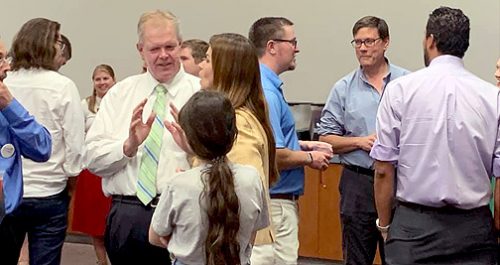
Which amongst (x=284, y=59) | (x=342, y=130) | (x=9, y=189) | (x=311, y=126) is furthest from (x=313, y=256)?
(x=9, y=189)

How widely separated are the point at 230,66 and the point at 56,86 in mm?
1234

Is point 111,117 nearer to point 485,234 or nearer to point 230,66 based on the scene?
point 230,66

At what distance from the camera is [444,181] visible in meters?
2.88

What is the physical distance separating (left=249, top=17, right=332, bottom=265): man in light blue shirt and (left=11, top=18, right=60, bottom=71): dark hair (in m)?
0.93

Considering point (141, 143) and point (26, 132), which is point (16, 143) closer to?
point (26, 132)

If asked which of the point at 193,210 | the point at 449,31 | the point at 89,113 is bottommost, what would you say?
the point at 89,113

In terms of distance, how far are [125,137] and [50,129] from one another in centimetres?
78

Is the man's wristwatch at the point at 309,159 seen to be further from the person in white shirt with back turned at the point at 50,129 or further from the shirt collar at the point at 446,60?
the person in white shirt with back turned at the point at 50,129

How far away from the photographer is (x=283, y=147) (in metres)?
3.18

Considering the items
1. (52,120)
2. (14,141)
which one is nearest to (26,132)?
(14,141)

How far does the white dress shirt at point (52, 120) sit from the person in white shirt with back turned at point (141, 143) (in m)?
0.60

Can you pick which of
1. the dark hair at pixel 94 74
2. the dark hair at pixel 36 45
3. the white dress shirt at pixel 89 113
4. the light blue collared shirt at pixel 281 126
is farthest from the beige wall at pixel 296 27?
the dark hair at pixel 36 45

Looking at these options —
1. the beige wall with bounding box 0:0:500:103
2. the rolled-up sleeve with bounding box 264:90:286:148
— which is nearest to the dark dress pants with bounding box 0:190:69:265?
the rolled-up sleeve with bounding box 264:90:286:148

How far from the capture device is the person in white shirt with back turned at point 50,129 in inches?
138
